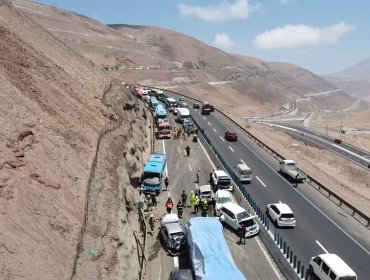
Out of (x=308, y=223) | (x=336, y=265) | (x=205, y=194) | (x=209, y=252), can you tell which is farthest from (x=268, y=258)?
(x=205, y=194)

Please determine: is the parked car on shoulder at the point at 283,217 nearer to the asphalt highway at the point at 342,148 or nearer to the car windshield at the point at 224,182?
the car windshield at the point at 224,182

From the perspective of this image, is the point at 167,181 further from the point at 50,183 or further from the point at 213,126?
the point at 213,126

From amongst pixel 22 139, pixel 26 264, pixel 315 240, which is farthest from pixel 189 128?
pixel 26 264

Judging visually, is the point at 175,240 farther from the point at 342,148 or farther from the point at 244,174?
the point at 342,148

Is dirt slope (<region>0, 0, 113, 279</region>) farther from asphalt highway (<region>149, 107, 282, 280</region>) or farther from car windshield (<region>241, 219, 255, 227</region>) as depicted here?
car windshield (<region>241, 219, 255, 227</region>)

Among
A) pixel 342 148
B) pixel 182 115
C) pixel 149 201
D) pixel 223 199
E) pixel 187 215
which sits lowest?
pixel 342 148

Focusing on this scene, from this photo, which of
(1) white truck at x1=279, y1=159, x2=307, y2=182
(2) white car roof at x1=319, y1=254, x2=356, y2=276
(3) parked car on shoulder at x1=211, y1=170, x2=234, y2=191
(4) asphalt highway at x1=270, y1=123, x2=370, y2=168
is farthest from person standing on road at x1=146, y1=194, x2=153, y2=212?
(4) asphalt highway at x1=270, y1=123, x2=370, y2=168
